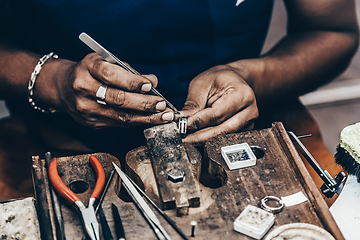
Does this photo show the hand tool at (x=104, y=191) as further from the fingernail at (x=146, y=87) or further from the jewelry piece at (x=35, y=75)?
the jewelry piece at (x=35, y=75)

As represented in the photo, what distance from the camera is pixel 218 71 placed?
118cm

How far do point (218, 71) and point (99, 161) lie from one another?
0.55m

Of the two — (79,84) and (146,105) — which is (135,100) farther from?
(79,84)

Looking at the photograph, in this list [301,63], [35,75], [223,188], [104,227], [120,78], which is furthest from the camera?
[301,63]

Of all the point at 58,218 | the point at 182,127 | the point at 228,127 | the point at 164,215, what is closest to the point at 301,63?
the point at 228,127

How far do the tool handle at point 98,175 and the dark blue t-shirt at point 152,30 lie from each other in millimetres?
547

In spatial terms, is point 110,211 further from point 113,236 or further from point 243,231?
point 243,231

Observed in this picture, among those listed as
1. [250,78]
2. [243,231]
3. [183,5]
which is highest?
[183,5]

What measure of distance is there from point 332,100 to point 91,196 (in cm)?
229

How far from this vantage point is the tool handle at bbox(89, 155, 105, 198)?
742 millimetres

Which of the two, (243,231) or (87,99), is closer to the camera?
(243,231)

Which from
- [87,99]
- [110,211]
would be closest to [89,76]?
[87,99]

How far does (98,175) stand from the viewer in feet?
2.58

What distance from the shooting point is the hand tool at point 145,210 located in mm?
665
